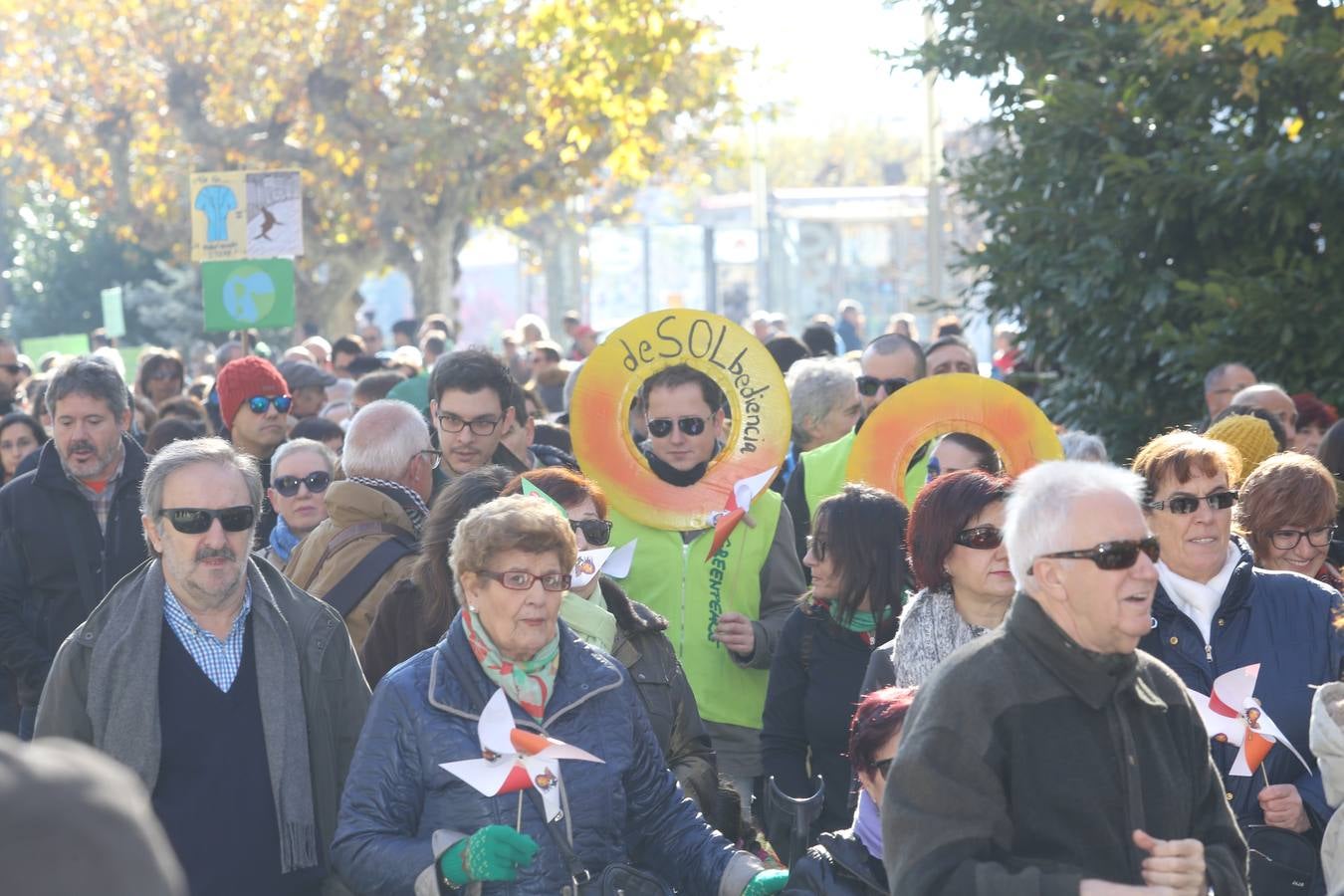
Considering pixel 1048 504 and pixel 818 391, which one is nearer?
pixel 1048 504

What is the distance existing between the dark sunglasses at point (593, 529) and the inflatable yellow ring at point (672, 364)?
1.13m

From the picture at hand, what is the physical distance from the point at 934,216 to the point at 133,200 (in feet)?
47.1

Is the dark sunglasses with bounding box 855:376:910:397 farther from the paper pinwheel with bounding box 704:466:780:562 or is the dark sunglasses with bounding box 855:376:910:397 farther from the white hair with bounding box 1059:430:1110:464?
the paper pinwheel with bounding box 704:466:780:562

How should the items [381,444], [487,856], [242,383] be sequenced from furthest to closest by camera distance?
[242,383]
[381,444]
[487,856]

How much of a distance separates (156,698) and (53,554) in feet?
8.30

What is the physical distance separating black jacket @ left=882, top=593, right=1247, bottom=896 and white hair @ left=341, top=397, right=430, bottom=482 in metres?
3.29

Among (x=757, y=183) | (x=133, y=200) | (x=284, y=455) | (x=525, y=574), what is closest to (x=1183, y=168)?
(x=284, y=455)

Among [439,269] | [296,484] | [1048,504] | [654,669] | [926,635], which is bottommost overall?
[654,669]

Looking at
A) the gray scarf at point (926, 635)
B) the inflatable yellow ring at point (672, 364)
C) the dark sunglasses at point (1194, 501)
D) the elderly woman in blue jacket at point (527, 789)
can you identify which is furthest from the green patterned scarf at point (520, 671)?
the inflatable yellow ring at point (672, 364)

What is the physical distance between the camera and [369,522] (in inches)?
226

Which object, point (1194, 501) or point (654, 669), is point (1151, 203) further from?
point (654, 669)

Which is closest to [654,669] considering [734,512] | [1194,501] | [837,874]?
[837,874]

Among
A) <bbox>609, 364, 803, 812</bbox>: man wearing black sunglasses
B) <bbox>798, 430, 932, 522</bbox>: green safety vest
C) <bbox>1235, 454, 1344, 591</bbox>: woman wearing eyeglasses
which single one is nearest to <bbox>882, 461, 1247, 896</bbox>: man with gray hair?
<bbox>1235, 454, 1344, 591</bbox>: woman wearing eyeglasses

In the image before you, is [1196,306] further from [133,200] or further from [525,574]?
[133,200]
